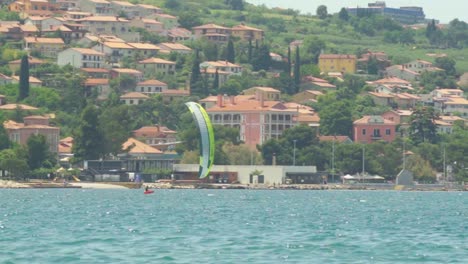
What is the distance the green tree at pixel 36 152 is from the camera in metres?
130

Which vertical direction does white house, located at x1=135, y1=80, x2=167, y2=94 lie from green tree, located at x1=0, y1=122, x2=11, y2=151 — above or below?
above

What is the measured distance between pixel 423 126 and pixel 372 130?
16.2ft

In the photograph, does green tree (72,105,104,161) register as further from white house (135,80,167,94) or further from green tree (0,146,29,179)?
white house (135,80,167,94)

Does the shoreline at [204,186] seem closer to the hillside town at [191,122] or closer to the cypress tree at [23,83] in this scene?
the hillside town at [191,122]

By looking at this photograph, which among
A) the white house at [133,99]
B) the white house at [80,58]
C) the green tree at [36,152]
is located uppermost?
the white house at [80,58]

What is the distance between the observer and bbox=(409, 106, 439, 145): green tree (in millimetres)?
163250

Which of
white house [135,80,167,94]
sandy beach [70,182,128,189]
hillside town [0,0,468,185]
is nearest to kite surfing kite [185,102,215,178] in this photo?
sandy beach [70,182,128,189]

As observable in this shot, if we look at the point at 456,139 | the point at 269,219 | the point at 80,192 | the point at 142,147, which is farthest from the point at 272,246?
the point at 456,139

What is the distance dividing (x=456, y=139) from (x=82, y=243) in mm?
107913

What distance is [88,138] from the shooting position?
5236 inches

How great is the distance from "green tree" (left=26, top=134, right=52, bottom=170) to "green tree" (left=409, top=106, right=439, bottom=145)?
44178mm

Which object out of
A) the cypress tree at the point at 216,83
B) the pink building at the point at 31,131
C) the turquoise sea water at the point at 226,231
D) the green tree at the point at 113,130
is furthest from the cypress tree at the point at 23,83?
the turquoise sea water at the point at 226,231

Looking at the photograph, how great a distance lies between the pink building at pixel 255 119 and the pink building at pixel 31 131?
19341 millimetres

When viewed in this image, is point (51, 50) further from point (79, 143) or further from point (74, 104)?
point (79, 143)
